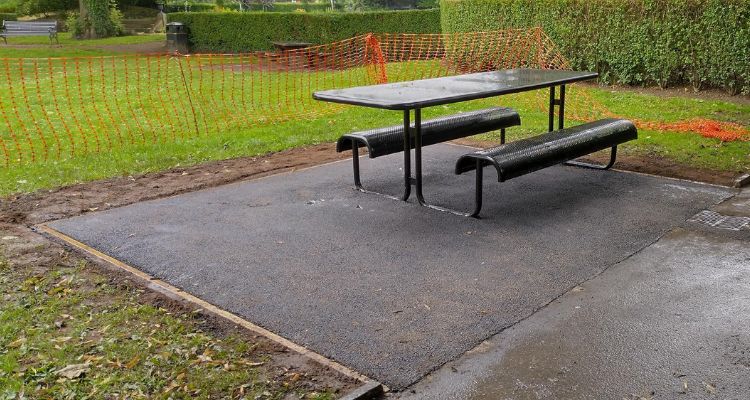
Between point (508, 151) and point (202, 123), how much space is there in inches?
244

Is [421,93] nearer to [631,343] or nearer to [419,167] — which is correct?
[419,167]

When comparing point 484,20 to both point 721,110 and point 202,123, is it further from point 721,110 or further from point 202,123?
point 202,123

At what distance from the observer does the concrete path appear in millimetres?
3338

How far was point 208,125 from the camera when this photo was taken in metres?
10.6

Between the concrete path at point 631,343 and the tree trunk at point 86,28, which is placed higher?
the tree trunk at point 86,28

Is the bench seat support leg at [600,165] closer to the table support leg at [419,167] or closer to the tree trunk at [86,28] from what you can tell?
the table support leg at [419,167]

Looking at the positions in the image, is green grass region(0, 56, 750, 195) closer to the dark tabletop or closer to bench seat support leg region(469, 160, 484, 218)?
the dark tabletop

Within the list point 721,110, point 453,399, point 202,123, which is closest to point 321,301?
point 453,399

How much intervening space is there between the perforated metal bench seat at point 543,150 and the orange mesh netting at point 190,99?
8.22 feet

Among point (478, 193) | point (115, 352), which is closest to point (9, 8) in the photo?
point (478, 193)

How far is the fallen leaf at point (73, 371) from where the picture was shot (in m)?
3.49

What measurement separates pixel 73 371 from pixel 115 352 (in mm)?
243

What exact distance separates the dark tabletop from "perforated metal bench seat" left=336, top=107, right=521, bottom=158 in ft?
1.51

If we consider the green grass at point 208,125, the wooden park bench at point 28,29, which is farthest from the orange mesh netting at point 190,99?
the wooden park bench at point 28,29
